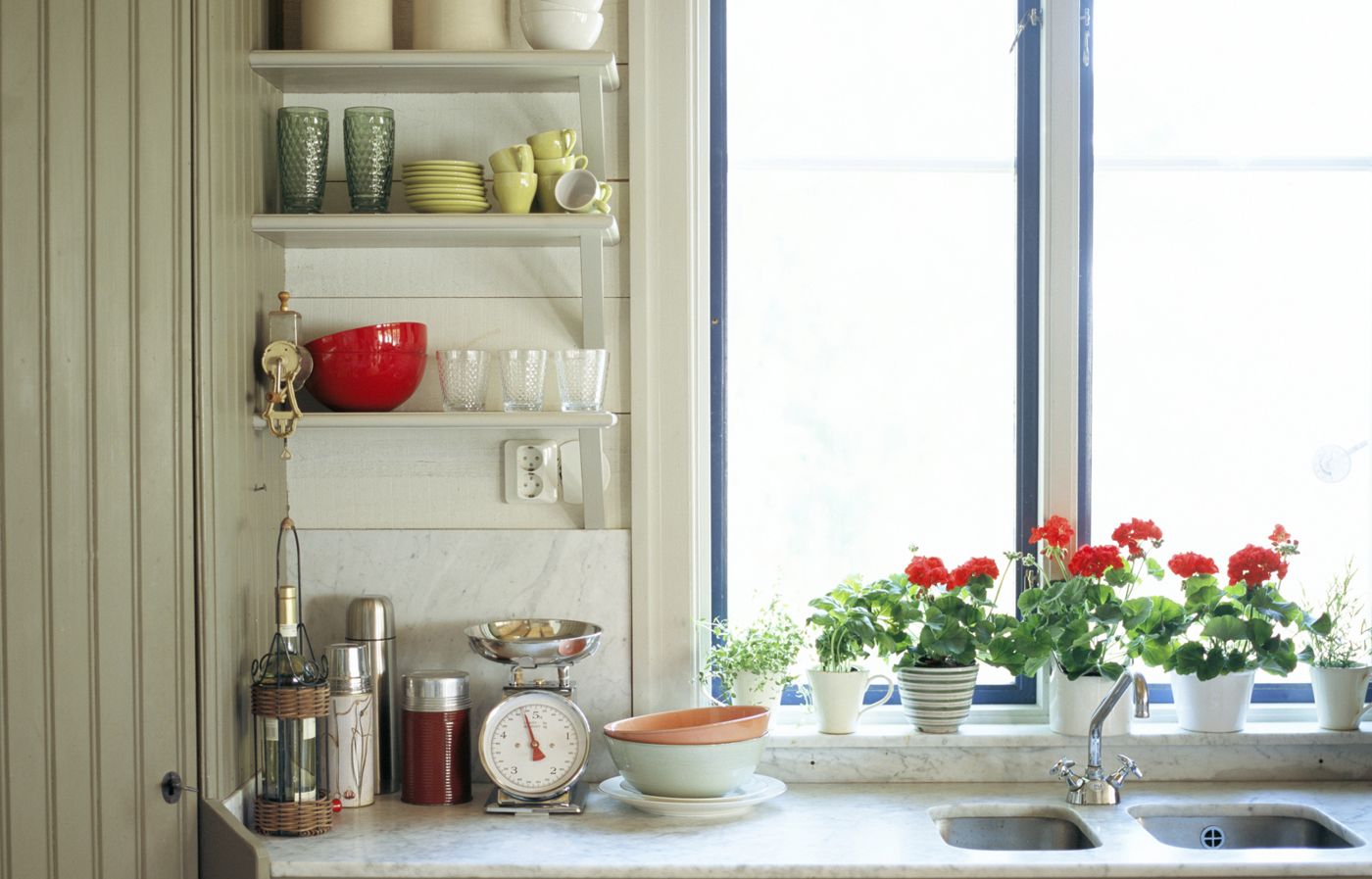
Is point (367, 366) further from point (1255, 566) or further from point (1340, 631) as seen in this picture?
point (1340, 631)

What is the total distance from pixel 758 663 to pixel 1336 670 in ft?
3.34

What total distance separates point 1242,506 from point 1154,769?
530 millimetres

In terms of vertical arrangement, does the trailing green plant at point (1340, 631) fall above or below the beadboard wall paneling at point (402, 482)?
below

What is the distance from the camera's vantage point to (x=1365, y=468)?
245 centimetres

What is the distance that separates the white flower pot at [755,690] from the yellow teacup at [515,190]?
34.4 inches

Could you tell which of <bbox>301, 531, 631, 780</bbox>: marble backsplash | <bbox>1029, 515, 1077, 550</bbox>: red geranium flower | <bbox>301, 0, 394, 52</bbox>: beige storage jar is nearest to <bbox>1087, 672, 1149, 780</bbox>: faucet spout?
<bbox>1029, 515, 1077, 550</bbox>: red geranium flower

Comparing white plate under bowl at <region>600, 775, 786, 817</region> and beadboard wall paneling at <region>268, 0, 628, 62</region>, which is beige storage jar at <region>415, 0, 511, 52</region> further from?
white plate under bowl at <region>600, 775, 786, 817</region>

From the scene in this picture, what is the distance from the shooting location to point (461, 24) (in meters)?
2.09

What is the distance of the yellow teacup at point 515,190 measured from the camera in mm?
2068

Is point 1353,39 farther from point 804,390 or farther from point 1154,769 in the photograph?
point 1154,769

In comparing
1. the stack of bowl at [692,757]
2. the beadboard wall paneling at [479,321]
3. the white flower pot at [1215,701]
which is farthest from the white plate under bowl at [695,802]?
the white flower pot at [1215,701]

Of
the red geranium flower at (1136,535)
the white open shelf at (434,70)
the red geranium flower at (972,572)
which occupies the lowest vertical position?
the red geranium flower at (972,572)

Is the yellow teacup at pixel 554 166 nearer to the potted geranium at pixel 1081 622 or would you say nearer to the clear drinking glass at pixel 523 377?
the clear drinking glass at pixel 523 377

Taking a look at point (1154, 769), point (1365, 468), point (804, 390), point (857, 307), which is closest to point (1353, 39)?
point (1365, 468)
